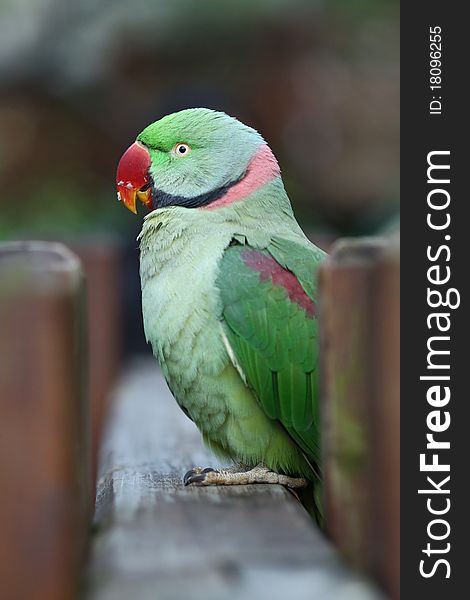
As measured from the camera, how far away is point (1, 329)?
58.9 inches

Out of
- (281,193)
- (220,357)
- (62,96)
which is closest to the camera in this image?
(220,357)

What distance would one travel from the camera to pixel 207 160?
3154 millimetres

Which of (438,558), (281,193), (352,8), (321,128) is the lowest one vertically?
(438,558)

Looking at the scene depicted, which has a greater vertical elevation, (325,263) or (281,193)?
(281,193)

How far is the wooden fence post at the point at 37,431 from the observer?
1503 mm

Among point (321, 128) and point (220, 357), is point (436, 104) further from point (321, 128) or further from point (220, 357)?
point (321, 128)

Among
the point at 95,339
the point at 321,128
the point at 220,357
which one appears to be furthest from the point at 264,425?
the point at 321,128

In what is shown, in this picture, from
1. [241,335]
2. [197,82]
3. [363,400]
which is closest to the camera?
[363,400]

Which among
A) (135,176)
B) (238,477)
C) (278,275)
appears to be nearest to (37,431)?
(238,477)

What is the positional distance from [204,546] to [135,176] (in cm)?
187

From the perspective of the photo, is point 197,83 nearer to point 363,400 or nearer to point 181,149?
point 181,149

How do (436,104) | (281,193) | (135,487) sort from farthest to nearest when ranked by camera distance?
(281,193) < (436,104) < (135,487)

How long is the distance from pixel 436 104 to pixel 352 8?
8875 millimetres

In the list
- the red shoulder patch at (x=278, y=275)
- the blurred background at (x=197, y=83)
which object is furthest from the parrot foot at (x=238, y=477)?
the blurred background at (x=197, y=83)
